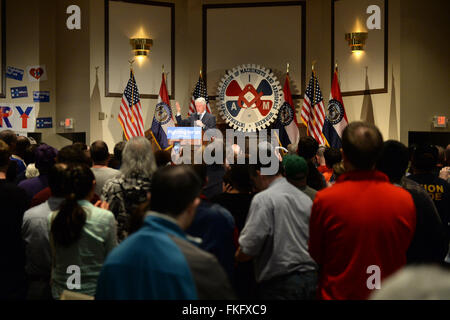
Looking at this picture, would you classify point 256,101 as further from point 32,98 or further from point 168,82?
point 32,98

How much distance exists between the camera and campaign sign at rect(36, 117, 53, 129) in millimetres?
9938

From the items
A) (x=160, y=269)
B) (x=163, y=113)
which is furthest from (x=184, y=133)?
(x=160, y=269)

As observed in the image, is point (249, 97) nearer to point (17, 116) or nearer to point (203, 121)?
point (203, 121)

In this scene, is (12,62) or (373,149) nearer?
(373,149)

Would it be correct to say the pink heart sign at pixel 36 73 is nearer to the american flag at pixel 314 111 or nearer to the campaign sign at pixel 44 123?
the campaign sign at pixel 44 123

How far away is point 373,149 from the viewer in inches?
93.3

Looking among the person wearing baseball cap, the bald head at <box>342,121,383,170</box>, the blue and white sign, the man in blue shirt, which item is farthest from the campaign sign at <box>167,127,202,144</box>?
the man in blue shirt

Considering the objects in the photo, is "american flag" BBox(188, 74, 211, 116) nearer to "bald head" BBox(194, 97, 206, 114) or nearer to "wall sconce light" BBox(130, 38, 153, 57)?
"bald head" BBox(194, 97, 206, 114)

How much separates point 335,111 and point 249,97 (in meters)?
1.52

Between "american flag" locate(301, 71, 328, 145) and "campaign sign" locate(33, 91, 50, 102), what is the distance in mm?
4321

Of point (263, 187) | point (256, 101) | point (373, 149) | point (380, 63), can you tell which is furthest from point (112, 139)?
point (373, 149)

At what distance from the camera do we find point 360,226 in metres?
2.29

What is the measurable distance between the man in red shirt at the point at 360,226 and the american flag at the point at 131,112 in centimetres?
747

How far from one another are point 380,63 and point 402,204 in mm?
7710
